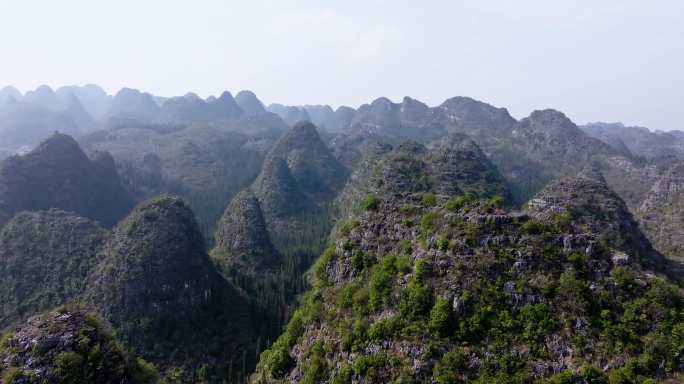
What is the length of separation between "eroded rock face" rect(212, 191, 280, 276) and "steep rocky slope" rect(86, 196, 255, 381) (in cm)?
1954

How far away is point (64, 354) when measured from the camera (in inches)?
1575

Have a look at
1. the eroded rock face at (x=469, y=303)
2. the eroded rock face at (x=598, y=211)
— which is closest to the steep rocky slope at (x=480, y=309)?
the eroded rock face at (x=469, y=303)

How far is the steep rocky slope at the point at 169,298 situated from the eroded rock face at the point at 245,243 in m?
19.5

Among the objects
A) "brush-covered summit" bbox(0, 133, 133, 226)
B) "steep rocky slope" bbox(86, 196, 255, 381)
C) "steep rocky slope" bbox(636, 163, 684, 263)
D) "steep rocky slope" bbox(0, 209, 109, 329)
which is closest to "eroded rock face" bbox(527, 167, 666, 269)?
"steep rocky slope" bbox(636, 163, 684, 263)

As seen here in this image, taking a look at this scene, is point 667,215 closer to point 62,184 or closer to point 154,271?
point 154,271

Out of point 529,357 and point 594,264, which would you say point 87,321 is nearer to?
point 529,357

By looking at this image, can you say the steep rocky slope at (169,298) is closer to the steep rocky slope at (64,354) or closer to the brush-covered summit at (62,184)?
the steep rocky slope at (64,354)

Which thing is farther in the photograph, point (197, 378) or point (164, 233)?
point (164, 233)

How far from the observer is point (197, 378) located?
6925cm

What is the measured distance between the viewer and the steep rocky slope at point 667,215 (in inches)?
3983

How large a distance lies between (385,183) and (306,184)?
85.3 meters

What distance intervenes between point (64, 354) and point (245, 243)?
77.3m

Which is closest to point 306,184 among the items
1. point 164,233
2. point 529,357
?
point 164,233

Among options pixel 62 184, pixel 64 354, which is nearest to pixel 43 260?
pixel 64 354
